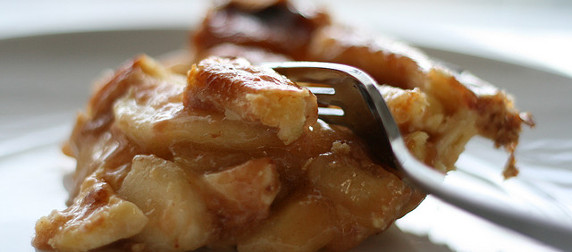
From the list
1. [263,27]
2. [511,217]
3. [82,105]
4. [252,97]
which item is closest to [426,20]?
[263,27]

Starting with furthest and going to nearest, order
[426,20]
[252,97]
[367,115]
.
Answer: [426,20] < [367,115] < [252,97]

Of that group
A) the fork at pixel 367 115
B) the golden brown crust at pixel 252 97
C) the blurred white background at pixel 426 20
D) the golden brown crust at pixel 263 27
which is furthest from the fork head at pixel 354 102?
the blurred white background at pixel 426 20

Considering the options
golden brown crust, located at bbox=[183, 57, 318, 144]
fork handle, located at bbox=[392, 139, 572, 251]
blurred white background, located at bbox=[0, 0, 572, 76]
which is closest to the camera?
fork handle, located at bbox=[392, 139, 572, 251]

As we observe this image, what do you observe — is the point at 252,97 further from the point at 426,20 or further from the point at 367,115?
the point at 426,20

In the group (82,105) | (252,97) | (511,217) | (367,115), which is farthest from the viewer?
(82,105)

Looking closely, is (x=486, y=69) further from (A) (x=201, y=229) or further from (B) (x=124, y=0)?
(B) (x=124, y=0)

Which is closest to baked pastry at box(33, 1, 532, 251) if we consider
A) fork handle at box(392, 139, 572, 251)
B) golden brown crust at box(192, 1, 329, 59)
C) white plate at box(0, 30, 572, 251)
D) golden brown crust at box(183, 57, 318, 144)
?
golden brown crust at box(183, 57, 318, 144)

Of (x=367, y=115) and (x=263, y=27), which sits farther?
(x=263, y=27)

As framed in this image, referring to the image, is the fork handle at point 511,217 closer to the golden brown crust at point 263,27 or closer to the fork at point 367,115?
the fork at point 367,115

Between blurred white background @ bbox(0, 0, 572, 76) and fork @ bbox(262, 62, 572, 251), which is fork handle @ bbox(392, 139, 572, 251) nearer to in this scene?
fork @ bbox(262, 62, 572, 251)
